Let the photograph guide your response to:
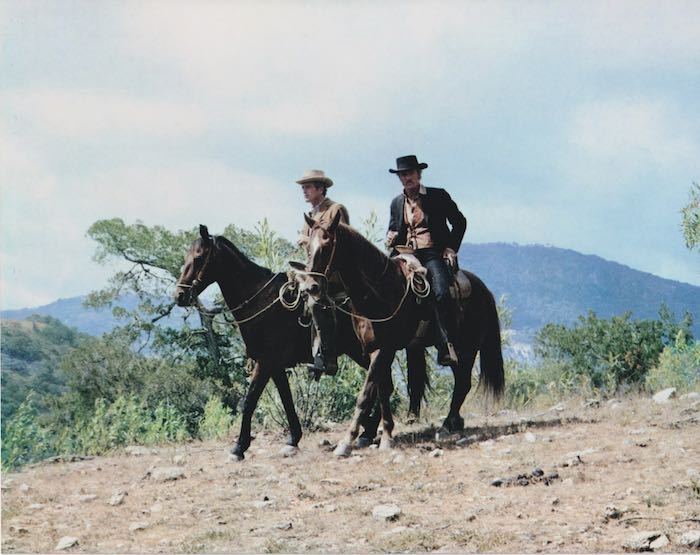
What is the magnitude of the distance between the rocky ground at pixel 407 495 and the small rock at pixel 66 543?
0.04 feet

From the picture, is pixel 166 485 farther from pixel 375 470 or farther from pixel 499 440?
pixel 499 440

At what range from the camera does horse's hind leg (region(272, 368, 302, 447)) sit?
10758mm

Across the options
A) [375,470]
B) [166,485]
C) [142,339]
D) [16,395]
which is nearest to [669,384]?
[375,470]

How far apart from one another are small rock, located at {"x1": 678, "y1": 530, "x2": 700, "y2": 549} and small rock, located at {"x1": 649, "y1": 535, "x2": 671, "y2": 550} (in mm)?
108

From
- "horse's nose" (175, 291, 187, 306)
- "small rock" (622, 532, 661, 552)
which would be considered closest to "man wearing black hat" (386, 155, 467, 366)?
"horse's nose" (175, 291, 187, 306)

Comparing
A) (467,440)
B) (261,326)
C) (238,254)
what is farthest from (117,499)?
(467,440)

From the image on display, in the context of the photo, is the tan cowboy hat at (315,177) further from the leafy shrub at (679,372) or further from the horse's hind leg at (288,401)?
the leafy shrub at (679,372)

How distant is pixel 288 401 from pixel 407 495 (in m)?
3.19

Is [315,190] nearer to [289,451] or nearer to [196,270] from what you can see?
[196,270]

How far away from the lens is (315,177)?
10.5 meters

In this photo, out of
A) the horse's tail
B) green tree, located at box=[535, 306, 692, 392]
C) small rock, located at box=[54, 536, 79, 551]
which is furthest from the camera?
green tree, located at box=[535, 306, 692, 392]

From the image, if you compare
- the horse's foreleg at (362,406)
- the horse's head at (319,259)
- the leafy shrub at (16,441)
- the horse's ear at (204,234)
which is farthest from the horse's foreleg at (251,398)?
the leafy shrub at (16,441)

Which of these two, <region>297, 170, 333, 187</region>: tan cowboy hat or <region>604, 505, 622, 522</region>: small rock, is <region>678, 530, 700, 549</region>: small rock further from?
<region>297, 170, 333, 187</region>: tan cowboy hat

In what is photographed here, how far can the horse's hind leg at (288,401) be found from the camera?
10758mm
